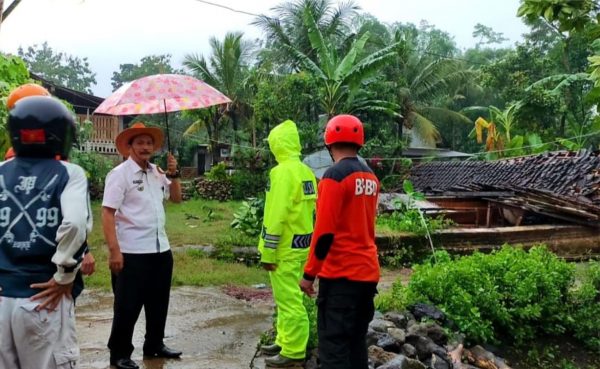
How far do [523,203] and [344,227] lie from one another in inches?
472

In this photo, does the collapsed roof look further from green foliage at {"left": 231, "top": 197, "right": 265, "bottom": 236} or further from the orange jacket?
the orange jacket

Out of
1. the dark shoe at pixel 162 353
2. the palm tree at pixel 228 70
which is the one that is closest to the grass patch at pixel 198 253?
the dark shoe at pixel 162 353

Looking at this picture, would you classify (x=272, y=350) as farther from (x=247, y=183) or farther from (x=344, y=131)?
(x=247, y=183)

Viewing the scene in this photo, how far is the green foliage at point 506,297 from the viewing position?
6.53 metres

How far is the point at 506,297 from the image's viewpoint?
6.87 metres

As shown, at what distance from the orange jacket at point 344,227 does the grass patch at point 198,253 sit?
4771 mm

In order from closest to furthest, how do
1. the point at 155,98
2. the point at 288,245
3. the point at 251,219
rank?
the point at 288,245 < the point at 155,98 < the point at 251,219

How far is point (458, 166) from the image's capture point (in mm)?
21812

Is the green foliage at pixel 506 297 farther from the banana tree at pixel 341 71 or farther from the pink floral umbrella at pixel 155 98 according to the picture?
the banana tree at pixel 341 71

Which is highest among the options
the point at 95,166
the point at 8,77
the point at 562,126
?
the point at 562,126

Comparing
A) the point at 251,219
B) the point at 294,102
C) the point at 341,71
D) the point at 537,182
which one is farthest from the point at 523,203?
the point at 294,102

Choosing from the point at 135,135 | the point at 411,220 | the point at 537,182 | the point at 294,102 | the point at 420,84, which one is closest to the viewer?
the point at 135,135

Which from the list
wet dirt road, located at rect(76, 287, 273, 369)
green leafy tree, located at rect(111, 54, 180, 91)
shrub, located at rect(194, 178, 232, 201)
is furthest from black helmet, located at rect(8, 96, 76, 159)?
green leafy tree, located at rect(111, 54, 180, 91)

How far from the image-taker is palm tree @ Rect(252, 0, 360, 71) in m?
24.3
